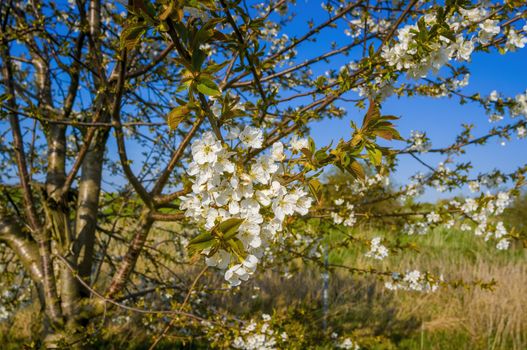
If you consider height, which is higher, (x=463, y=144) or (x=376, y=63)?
(x=463, y=144)

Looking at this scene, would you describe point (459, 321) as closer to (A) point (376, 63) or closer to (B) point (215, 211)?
(A) point (376, 63)

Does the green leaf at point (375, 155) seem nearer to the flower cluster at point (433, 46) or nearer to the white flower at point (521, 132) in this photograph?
the flower cluster at point (433, 46)

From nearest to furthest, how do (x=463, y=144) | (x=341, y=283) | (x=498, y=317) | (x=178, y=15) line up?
(x=178, y=15)
(x=463, y=144)
(x=498, y=317)
(x=341, y=283)

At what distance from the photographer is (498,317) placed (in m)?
4.49

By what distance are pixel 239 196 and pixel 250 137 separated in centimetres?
16

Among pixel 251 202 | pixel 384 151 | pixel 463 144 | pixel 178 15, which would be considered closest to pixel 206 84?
pixel 178 15

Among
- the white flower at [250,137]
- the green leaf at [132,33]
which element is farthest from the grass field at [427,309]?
the green leaf at [132,33]

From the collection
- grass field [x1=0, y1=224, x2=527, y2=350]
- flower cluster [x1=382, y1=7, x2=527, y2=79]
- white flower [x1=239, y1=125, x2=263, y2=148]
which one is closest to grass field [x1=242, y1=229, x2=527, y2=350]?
grass field [x1=0, y1=224, x2=527, y2=350]

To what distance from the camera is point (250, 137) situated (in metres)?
0.97

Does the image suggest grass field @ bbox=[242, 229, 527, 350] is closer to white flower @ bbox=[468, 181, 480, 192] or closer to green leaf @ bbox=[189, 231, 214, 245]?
white flower @ bbox=[468, 181, 480, 192]

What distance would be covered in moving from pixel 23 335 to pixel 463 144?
433cm

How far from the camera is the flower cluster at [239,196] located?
0.90m

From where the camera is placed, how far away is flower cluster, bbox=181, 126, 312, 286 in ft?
2.94

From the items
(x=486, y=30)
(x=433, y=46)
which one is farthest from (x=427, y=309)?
(x=433, y=46)
